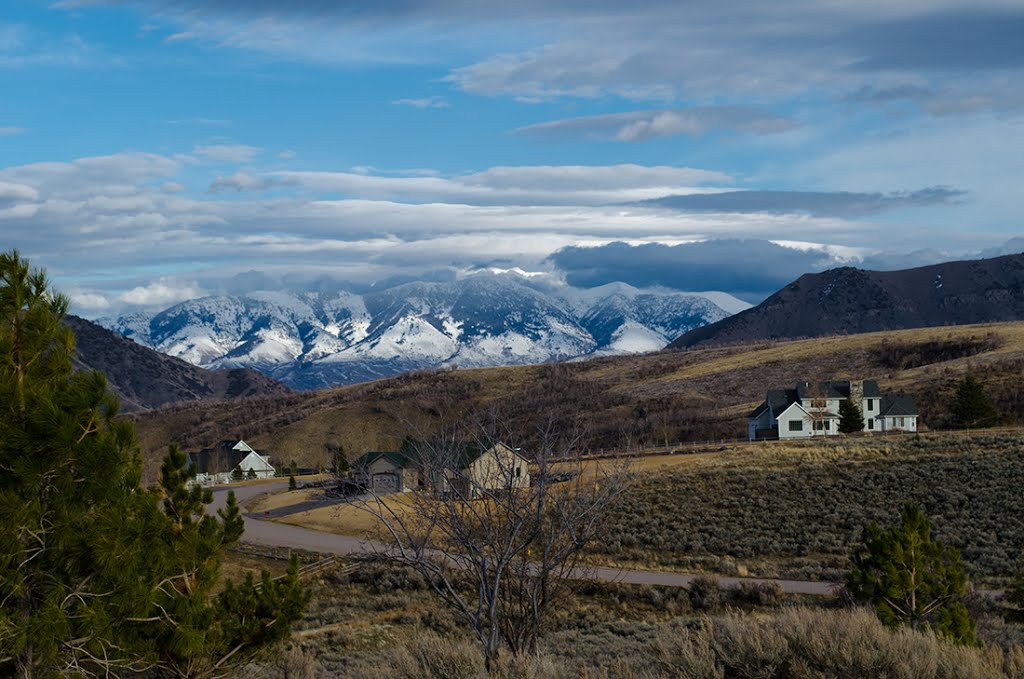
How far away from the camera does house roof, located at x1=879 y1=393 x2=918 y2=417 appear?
3031 inches

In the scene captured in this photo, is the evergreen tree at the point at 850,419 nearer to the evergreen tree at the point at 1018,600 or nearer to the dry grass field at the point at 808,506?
the dry grass field at the point at 808,506

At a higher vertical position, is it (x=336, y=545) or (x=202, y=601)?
(x=202, y=601)

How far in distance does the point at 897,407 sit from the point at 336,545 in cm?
4931

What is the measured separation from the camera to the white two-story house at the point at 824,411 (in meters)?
74.8

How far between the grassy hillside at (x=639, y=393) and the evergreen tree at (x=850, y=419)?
1204cm

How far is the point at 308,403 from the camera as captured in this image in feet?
532

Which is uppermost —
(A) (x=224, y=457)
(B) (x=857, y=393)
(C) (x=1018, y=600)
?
(B) (x=857, y=393)

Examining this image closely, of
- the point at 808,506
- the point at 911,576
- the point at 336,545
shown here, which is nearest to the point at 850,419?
the point at 808,506

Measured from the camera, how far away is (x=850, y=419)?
71625 millimetres

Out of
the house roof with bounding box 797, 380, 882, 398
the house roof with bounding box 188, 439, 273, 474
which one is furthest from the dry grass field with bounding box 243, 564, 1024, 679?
the house roof with bounding box 188, 439, 273, 474

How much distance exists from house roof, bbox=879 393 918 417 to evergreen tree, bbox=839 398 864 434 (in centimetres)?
529

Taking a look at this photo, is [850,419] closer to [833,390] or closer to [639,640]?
[833,390]

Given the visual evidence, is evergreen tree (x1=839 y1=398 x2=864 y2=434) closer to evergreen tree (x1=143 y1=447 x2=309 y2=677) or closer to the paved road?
the paved road

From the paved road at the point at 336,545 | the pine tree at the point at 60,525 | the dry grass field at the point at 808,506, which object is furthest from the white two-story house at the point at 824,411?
the pine tree at the point at 60,525
